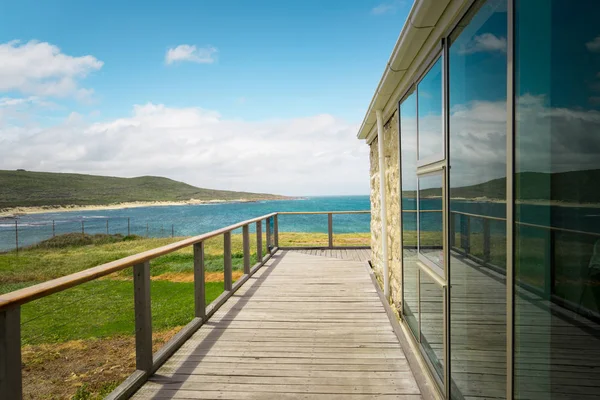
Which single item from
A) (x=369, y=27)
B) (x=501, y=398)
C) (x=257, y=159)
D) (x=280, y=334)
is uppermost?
(x=257, y=159)

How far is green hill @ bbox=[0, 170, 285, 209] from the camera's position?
2768 inches

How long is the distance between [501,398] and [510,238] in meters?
0.70

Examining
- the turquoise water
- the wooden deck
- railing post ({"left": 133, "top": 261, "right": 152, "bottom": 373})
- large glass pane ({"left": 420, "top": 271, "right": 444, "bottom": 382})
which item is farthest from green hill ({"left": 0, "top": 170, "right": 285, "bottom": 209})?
large glass pane ({"left": 420, "top": 271, "right": 444, "bottom": 382})

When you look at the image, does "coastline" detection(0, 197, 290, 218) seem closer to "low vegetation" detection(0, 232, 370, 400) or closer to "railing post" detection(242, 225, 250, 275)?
"low vegetation" detection(0, 232, 370, 400)

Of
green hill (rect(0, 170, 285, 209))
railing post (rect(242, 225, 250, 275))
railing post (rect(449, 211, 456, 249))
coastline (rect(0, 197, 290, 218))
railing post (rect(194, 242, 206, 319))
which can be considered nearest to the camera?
railing post (rect(449, 211, 456, 249))

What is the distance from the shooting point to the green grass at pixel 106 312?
7062 mm

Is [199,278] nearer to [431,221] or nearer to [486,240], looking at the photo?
[431,221]

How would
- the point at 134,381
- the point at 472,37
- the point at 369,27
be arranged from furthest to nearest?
the point at 369,27 < the point at 134,381 < the point at 472,37

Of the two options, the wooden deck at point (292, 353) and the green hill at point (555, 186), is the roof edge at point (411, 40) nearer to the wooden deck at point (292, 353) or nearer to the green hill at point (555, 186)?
the green hill at point (555, 186)

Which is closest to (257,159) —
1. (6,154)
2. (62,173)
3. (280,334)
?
(62,173)

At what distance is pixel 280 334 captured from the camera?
12.0 feet

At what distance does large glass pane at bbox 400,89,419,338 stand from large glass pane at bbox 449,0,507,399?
0.97 meters

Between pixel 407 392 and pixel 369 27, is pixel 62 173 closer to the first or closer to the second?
pixel 369 27

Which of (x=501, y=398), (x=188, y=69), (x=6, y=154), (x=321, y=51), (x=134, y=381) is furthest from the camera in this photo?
(x=6, y=154)
